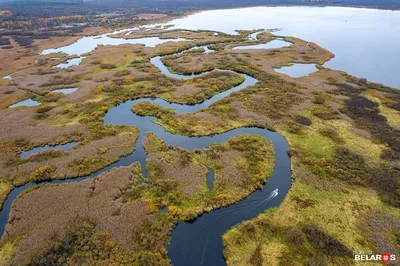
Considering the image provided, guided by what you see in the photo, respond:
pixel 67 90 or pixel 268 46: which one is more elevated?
pixel 268 46

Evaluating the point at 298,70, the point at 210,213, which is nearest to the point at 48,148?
the point at 210,213

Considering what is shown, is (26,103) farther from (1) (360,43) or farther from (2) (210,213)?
(1) (360,43)

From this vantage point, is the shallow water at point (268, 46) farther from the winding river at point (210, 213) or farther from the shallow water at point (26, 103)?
Answer: the shallow water at point (26, 103)

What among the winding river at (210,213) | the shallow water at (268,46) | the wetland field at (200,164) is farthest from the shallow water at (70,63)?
the shallow water at (268,46)

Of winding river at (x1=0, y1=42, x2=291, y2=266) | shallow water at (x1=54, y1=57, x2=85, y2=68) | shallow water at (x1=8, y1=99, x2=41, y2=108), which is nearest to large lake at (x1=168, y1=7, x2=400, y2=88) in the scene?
winding river at (x1=0, y1=42, x2=291, y2=266)

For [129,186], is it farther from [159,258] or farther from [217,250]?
[217,250]

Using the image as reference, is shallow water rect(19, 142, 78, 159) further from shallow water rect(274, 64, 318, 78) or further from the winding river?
shallow water rect(274, 64, 318, 78)
